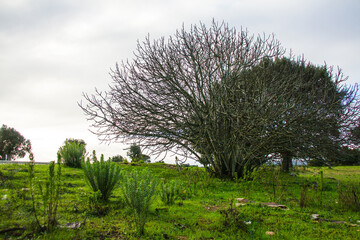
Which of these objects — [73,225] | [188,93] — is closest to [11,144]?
[188,93]

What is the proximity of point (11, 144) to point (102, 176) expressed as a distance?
1563 inches

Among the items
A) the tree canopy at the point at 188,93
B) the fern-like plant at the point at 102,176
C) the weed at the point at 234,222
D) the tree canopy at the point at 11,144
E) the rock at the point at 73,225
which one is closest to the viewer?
the rock at the point at 73,225

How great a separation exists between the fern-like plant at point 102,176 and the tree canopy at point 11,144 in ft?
121

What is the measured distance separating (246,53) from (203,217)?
8494mm

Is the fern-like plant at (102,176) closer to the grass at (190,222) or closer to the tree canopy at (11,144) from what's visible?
the grass at (190,222)

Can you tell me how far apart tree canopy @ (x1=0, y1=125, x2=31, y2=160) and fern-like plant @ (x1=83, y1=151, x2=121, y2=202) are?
36.8m

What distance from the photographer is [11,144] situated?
122 ft

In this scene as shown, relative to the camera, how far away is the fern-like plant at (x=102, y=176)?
539cm

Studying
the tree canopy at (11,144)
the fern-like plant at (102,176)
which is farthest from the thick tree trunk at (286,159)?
the tree canopy at (11,144)

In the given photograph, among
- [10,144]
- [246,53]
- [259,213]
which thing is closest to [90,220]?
[259,213]

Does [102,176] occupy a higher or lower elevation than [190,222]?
higher

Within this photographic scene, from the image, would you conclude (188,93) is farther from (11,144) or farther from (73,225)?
(11,144)

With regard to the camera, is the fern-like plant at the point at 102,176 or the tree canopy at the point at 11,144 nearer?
the fern-like plant at the point at 102,176

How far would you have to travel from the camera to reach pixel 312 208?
5773 mm
